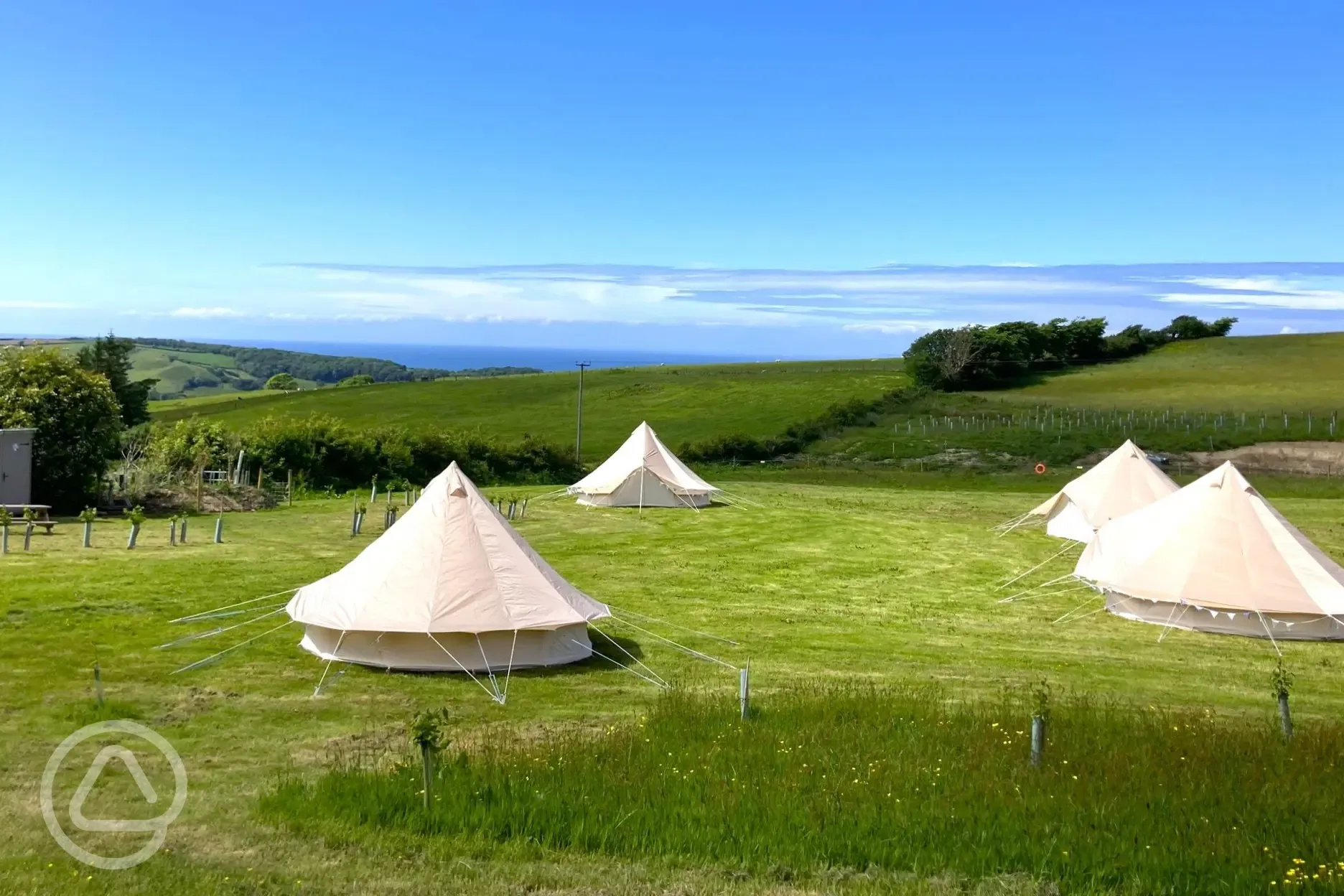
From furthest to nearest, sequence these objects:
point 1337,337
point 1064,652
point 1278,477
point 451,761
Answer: point 1337,337
point 1278,477
point 1064,652
point 451,761

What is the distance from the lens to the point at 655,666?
1519 cm

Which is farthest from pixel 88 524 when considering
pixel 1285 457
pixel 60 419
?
pixel 1285 457

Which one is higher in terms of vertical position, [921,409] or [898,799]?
[921,409]

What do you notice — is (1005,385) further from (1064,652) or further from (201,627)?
(201,627)

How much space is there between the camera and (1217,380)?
253 ft

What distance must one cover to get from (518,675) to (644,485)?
22.1m

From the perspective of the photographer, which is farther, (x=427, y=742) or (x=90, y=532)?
(x=90, y=532)

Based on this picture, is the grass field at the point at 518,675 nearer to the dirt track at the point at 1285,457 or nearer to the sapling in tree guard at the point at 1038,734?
the sapling in tree guard at the point at 1038,734

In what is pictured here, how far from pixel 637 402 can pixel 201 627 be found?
63325mm

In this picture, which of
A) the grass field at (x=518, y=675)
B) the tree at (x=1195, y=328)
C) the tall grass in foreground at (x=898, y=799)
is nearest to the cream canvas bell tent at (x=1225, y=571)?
the grass field at (x=518, y=675)

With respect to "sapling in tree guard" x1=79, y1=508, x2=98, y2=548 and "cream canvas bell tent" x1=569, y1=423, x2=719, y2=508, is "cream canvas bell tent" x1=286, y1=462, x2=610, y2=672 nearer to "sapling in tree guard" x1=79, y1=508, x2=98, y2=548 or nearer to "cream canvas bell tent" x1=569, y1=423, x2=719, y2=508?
"sapling in tree guard" x1=79, y1=508, x2=98, y2=548

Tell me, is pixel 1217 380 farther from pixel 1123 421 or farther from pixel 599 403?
pixel 599 403

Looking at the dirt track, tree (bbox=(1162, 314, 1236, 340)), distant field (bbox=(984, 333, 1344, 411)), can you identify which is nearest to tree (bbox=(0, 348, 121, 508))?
the dirt track

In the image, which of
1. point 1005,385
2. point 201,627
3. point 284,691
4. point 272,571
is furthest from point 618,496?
point 1005,385
